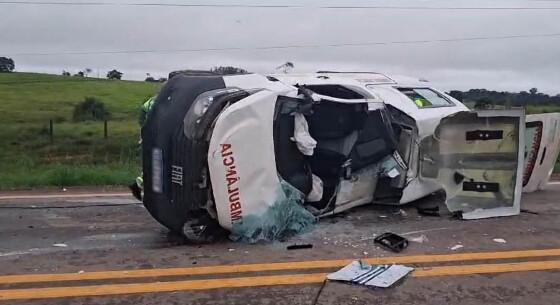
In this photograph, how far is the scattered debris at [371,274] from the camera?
4316mm

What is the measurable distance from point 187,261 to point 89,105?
34420 mm

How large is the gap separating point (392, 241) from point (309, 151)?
1.10 meters

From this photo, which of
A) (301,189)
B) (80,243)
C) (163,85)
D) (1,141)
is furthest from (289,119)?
(1,141)

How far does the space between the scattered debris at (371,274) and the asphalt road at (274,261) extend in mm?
79

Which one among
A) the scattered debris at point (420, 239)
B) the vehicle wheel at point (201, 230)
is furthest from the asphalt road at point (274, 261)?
the vehicle wheel at point (201, 230)

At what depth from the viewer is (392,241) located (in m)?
5.41

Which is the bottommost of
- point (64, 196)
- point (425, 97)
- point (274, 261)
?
point (64, 196)

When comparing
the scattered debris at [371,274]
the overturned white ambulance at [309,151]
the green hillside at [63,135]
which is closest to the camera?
the scattered debris at [371,274]

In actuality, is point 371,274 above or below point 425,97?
below

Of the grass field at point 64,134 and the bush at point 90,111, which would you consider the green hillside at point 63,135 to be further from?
the bush at point 90,111

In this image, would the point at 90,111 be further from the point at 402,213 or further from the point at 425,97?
the point at 402,213

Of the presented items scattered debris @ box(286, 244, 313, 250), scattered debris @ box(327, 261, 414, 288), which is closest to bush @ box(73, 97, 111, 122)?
scattered debris @ box(286, 244, 313, 250)

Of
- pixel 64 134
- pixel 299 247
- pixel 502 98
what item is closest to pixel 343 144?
pixel 299 247

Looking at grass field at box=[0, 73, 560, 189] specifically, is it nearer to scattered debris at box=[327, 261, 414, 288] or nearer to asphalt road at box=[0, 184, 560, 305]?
asphalt road at box=[0, 184, 560, 305]
